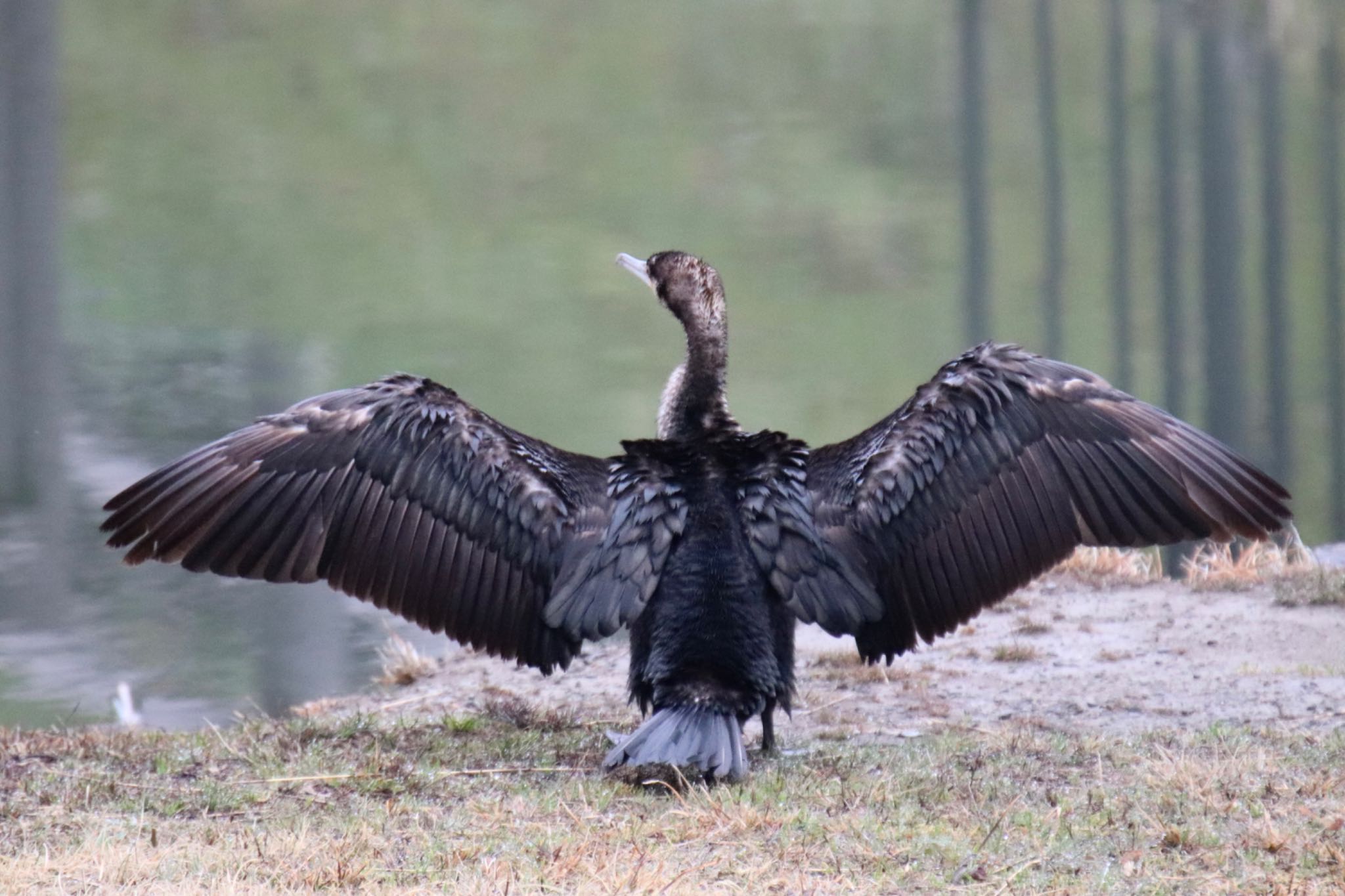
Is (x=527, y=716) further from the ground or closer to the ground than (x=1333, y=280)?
closer to the ground

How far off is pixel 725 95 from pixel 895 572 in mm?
8528

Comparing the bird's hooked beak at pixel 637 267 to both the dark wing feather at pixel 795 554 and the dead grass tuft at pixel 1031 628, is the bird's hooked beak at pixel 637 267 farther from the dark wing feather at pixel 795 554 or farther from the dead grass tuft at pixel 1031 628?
the dead grass tuft at pixel 1031 628

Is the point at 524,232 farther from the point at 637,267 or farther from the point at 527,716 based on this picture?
the point at 527,716

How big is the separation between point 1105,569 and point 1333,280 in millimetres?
6210

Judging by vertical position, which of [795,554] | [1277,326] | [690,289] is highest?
[690,289]

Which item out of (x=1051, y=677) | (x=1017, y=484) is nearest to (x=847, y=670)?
(x=1051, y=677)

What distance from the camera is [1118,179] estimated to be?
1362 cm

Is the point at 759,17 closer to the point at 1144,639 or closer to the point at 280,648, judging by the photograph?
the point at 280,648

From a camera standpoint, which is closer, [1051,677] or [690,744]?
[690,744]

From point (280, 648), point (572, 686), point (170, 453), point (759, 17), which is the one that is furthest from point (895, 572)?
point (759, 17)

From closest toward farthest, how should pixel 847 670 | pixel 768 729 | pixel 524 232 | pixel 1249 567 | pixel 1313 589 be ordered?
pixel 768 729 → pixel 847 670 → pixel 1313 589 → pixel 1249 567 → pixel 524 232

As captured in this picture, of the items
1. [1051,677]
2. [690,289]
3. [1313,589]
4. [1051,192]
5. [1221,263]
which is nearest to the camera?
[690,289]

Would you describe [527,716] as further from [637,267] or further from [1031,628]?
[1031,628]

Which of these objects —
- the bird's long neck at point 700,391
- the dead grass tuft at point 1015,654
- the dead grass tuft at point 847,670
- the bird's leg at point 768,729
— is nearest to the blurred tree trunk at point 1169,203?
the dead grass tuft at point 1015,654
